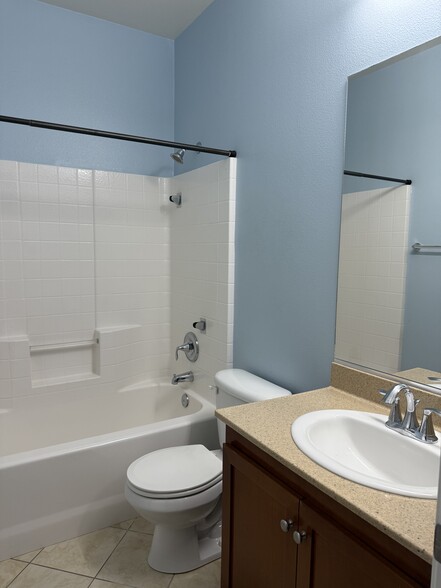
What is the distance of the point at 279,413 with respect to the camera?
136 cm

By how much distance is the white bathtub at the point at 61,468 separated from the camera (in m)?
1.85

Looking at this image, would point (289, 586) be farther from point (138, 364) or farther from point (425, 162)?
point (138, 364)

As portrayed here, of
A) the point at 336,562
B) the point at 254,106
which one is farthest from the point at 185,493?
the point at 254,106

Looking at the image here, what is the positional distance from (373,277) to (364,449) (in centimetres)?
59

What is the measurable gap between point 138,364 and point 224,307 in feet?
3.13

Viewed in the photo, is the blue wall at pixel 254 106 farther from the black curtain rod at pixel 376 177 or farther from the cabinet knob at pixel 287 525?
the cabinet knob at pixel 287 525

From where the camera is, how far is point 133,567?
5.97 ft

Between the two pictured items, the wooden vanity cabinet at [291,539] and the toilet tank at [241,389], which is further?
the toilet tank at [241,389]

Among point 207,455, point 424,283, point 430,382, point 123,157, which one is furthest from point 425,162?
point 123,157

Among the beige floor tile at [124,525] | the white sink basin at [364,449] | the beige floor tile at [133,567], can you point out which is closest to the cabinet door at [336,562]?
the white sink basin at [364,449]

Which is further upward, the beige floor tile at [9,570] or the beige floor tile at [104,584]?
the beige floor tile at [104,584]

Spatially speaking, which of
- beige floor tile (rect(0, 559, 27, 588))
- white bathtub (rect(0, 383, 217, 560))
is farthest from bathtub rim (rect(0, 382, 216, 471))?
beige floor tile (rect(0, 559, 27, 588))

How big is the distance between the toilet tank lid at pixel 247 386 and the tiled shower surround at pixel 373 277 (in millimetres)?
373

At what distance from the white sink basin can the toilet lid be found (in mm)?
666
